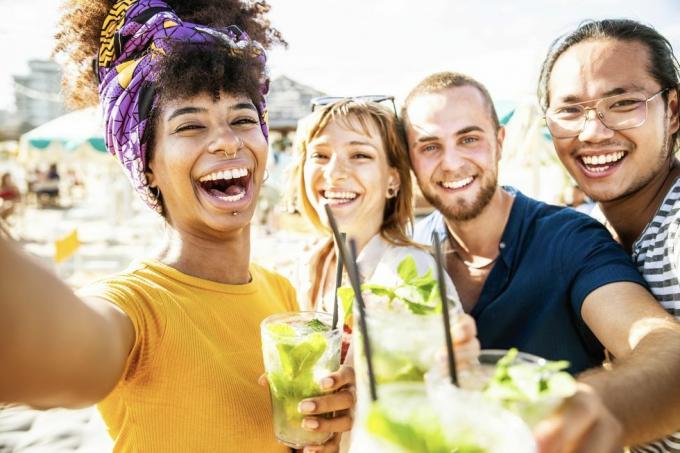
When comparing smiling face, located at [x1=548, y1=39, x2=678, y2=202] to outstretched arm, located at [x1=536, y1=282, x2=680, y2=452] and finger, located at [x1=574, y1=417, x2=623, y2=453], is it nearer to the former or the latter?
outstretched arm, located at [x1=536, y1=282, x2=680, y2=452]

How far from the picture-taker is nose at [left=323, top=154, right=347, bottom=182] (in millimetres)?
2625

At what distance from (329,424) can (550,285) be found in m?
1.19

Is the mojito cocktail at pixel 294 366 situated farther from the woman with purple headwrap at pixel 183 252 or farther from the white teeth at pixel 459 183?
the white teeth at pixel 459 183

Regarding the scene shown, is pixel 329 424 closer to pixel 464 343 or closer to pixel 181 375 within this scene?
pixel 181 375

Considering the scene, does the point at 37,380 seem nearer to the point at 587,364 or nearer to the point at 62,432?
the point at 587,364

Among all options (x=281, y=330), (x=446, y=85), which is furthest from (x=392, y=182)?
(x=281, y=330)

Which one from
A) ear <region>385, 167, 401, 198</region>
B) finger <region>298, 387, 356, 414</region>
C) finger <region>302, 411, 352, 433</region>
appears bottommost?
finger <region>302, 411, 352, 433</region>

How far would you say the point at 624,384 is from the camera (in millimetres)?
1255

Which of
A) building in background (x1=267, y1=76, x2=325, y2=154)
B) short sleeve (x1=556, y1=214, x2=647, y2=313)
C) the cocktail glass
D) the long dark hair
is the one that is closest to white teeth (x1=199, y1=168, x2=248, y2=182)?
the cocktail glass

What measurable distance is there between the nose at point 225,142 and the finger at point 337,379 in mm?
838

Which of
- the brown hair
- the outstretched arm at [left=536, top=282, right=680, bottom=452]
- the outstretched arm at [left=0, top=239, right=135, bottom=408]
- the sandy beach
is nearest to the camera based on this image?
the outstretched arm at [left=0, top=239, right=135, bottom=408]

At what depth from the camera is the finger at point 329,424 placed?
1.50 meters

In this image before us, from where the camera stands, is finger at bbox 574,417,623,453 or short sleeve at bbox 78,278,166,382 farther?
short sleeve at bbox 78,278,166,382

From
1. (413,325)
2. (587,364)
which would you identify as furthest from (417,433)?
(587,364)
